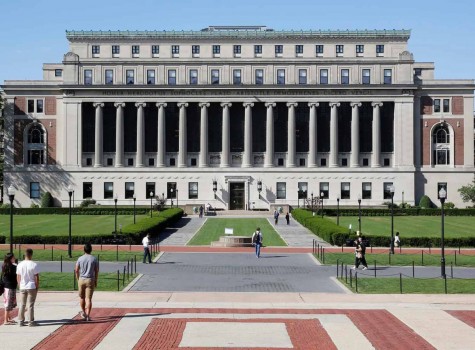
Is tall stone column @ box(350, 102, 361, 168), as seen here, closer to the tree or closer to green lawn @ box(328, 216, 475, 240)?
the tree

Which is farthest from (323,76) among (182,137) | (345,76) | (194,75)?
(182,137)

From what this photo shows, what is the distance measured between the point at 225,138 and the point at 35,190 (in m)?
29.7

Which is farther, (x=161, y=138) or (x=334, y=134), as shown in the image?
(x=161, y=138)

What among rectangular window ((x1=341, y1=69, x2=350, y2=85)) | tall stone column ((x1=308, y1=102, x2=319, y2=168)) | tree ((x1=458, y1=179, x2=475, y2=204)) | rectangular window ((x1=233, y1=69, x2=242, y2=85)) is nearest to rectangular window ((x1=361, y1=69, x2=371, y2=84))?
rectangular window ((x1=341, y1=69, x2=350, y2=85))

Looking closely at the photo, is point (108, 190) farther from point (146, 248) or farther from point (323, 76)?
point (146, 248)

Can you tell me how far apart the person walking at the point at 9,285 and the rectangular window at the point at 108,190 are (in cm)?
9146

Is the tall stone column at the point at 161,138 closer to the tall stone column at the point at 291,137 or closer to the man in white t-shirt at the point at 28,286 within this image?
the tall stone column at the point at 291,137

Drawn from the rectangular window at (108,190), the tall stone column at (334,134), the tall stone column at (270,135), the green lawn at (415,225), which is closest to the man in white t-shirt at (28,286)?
the green lawn at (415,225)

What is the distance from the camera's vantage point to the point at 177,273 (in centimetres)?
4247

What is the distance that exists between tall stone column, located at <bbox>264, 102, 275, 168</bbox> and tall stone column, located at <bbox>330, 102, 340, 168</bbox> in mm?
8807

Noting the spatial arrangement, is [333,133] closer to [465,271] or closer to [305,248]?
[305,248]

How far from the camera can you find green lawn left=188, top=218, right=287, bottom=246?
66438 millimetres

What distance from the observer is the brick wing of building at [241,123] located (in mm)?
116375

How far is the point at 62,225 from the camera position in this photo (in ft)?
256
